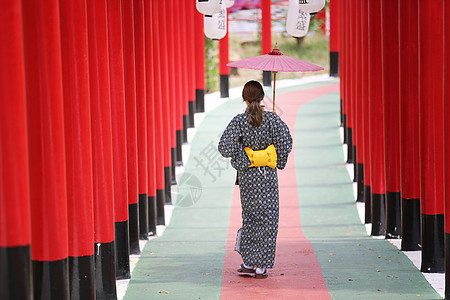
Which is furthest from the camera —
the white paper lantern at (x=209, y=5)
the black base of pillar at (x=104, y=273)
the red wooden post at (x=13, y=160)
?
the white paper lantern at (x=209, y=5)

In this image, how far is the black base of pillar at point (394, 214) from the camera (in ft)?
25.1

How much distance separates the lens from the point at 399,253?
23.0 feet

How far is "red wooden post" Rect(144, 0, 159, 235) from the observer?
27.0 feet

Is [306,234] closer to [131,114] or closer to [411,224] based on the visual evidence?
[411,224]

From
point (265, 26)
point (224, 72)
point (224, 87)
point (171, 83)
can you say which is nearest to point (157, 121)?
point (171, 83)

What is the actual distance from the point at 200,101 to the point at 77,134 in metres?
10.8

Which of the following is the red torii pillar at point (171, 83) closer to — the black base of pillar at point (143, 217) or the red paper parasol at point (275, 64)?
the black base of pillar at point (143, 217)

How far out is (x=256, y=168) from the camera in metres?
6.07

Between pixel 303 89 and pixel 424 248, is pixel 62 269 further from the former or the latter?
pixel 303 89

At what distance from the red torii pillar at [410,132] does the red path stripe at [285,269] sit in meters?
0.89

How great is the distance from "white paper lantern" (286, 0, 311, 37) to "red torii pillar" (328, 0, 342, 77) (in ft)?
27.4

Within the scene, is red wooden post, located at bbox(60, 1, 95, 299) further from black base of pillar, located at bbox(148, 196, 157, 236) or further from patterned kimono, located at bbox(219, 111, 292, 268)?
black base of pillar, located at bbox(148, 196, 157, 236)

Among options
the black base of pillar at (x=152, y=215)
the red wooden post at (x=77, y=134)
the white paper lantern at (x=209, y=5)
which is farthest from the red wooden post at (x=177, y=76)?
the red wooden post at (x=77, y=134)

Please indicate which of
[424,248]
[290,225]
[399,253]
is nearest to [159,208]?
[290,225]
